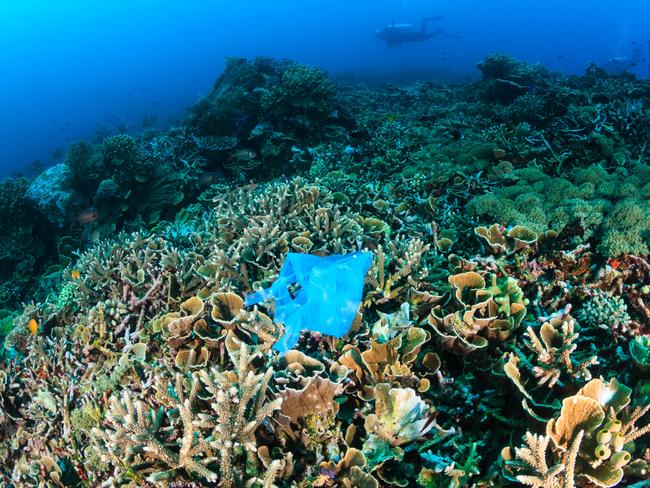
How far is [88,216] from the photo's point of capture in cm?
722

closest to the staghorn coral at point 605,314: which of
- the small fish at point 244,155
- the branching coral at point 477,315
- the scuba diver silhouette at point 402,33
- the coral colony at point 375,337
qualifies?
the coral colony at point 375,337

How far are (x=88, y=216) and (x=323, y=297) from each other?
6859 millimetres

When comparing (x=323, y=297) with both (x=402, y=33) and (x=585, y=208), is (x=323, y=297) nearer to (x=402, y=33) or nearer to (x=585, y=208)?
(x=585, y=208)

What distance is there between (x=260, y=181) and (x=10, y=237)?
5313 millimetres

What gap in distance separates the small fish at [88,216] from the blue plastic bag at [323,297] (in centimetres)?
649

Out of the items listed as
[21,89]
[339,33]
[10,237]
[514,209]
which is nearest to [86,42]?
[21,89]

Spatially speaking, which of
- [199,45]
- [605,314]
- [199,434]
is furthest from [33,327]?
[199,45]

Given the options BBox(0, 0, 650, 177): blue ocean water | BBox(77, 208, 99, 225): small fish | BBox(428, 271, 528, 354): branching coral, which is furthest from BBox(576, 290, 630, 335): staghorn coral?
BBox(0, 0, 650, 177): blue ocean water

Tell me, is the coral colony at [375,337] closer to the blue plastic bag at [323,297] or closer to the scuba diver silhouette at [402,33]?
the blue plastic bag at [323,297]

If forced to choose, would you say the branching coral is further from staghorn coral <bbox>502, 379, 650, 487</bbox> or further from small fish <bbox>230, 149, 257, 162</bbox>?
small fish <bbox>230, 149, 257, 162</bbox>

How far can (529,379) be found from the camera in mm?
2209

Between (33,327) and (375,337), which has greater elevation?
(375,337)

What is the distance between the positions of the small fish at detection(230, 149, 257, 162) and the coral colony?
6.28 feet

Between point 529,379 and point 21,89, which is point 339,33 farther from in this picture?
point 529,379
